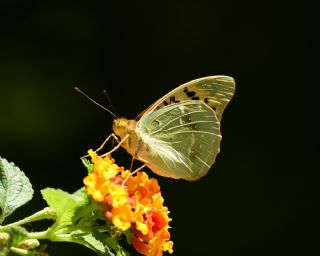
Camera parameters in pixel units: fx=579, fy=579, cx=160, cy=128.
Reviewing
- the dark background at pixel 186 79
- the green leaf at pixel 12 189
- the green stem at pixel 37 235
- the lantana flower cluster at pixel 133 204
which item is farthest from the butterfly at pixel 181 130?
the dark background at pixel 186 79

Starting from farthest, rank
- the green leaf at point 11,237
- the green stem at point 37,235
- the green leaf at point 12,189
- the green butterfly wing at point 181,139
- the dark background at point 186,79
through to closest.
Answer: the dark background at point 186,79 → the green butterfly wing at point 181,139 → the green leaf at point 12,189 → the green stem at point 37,235 → the green leaf at point 11,237

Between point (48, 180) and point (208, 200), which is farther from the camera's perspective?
point (208, 200)

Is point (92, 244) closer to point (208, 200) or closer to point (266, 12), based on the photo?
point (208, 200)

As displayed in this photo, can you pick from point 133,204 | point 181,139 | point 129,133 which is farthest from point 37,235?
point 181,139

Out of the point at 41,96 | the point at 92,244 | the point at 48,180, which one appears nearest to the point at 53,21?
the point at 41,96

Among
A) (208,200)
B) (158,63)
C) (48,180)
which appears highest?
(158,63)

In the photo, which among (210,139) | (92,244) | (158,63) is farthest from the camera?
(158,63)

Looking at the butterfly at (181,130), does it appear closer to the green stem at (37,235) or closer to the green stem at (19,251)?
the green stem at (37,235)

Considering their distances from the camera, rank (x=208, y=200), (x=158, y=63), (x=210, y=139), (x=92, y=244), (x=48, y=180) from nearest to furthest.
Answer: (x=92, y=244) < (x=210, y=139) < (x=48, y=180) < (x=208, y=200) < (x=158, y=63)
